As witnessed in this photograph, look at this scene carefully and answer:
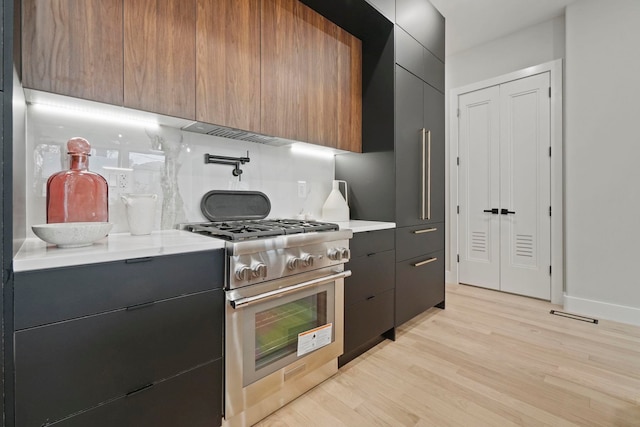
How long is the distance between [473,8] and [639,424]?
3.49 metres

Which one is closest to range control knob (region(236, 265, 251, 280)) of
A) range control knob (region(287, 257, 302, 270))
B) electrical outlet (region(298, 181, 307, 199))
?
range control knob (region(287, 257, 302, 270))

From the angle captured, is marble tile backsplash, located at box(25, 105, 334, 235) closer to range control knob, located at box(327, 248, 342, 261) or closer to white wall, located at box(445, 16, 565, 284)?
range control knob, located at box(327, 248, 342, 261)

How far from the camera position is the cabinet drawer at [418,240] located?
233 centimetres

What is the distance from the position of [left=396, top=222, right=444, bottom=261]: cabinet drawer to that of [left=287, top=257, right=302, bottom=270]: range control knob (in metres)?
1.05

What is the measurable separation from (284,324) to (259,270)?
1.27 ft

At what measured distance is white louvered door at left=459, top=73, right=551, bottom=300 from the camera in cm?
321

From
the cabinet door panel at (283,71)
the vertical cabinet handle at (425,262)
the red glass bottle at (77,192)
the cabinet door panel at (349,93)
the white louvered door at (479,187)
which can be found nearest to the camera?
the red glass bottle at (77,192)

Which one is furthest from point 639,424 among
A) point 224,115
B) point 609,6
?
point 609,6

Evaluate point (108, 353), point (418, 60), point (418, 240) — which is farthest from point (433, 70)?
point (108, 353)

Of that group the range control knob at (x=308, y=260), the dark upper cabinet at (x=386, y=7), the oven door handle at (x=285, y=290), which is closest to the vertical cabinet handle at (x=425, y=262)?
the oven door handle at (x=285, y=290)

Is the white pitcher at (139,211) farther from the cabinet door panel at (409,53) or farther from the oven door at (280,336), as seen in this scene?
the cabinet door panel at (409,53)

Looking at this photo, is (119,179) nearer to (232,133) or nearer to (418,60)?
(232,133)

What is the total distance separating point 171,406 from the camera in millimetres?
1140

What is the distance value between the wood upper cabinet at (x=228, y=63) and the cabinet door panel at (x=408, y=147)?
3.85 ft
